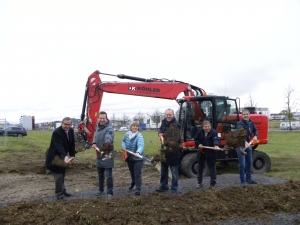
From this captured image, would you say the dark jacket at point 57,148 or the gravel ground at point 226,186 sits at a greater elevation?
the dark jacket at point 57,148

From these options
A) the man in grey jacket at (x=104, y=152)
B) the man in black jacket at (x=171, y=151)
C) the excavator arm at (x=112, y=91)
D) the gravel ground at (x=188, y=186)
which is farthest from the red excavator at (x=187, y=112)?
the man in grey jacket at (x=104, y=152)

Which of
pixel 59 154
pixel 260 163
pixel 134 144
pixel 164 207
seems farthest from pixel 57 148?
pixel 260 163

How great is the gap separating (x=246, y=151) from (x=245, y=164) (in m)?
0.37

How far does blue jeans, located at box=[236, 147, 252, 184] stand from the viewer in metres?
8.10

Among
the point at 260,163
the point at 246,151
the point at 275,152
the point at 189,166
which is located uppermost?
the point at 246,151

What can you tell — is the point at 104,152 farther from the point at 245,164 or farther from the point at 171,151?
the point at 245,164

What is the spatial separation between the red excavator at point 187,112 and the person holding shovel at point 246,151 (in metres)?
1.73

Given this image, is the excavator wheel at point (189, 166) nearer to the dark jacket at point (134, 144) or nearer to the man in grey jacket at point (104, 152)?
the dark jacket at point (134, 144)

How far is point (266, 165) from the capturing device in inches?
445

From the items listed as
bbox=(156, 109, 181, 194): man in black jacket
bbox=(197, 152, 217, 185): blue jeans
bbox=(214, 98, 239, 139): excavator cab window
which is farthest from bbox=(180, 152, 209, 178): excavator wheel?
bbox=(156, 109, 181, 194): man in black jacket

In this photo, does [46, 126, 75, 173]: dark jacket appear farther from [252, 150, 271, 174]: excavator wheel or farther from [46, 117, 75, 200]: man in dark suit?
[252, 150, 271, 174]: excavator wheel

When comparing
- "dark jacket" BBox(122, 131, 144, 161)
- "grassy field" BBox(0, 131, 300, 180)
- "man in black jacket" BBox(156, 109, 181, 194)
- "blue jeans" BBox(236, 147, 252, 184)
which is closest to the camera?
"dark jacket" BBox(122, 131, 144, 161)

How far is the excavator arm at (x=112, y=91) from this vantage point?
36.6 ft

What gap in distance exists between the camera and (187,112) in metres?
10.6
